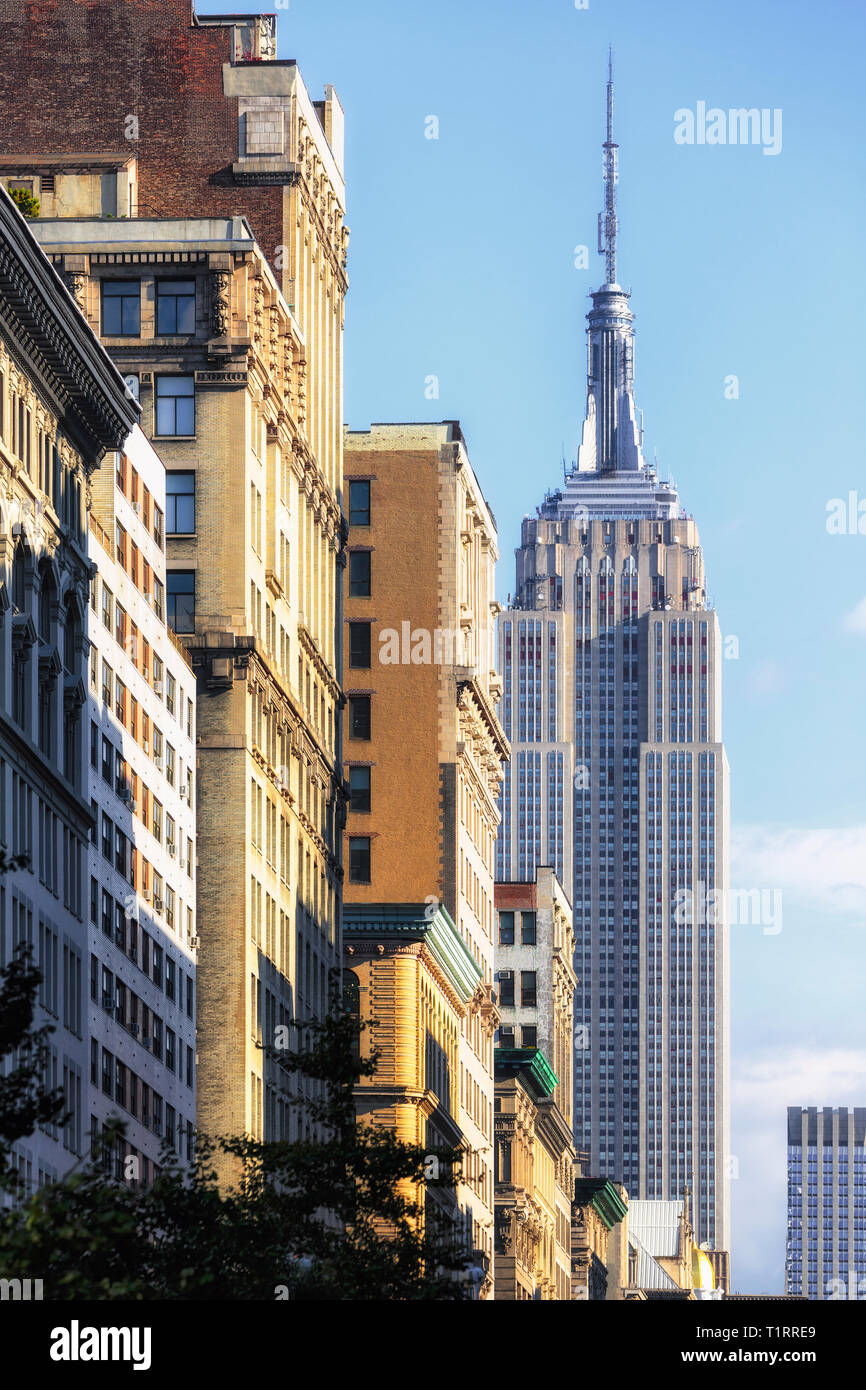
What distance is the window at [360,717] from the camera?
154750 mm

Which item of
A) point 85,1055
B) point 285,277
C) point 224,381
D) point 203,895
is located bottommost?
point 85,1055

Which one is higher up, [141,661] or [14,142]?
[14,142]

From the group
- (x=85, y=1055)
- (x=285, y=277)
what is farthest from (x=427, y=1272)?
(x=285, y=277)

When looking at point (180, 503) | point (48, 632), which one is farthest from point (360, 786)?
point (48, 632)

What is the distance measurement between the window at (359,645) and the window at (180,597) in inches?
1803

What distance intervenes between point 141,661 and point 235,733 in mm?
10785

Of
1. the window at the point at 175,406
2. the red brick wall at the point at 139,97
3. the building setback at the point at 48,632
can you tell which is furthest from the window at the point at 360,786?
the building setback at the point at 48,632

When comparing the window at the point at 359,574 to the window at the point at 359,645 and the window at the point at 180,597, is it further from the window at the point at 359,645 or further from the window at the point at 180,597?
the window at the point at 180,597

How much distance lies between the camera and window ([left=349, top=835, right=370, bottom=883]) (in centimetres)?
15312

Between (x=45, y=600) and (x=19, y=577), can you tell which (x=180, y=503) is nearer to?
(x=45, y=600)

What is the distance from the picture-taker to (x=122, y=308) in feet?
360

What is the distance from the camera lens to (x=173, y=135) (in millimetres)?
119188

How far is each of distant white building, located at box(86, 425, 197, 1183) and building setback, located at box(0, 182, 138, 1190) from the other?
2.50 metres
